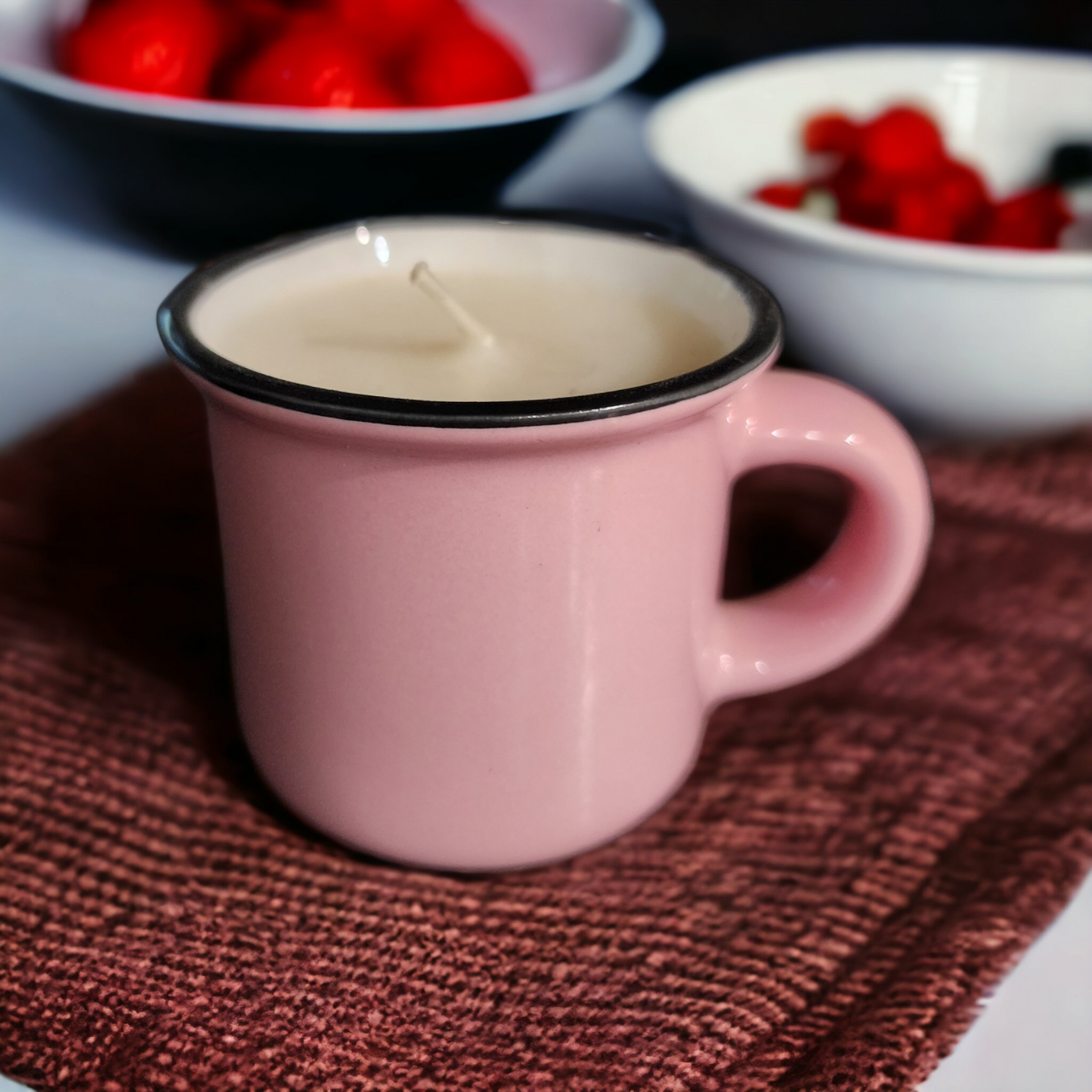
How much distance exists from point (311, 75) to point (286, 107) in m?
0.02

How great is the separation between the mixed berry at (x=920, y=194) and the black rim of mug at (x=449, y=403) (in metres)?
0.22

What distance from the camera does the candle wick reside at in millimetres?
276

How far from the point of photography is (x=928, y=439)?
456 mm

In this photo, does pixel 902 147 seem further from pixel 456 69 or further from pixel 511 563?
pixel 511 563

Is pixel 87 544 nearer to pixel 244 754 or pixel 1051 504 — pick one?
pixel 244 754

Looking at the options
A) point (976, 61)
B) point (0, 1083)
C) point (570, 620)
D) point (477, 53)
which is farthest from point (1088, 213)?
point (0, 1083)

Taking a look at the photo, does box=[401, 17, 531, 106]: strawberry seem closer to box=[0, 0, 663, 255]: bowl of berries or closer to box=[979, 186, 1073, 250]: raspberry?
box=[0, 0, 663, 255]: bowl of berries

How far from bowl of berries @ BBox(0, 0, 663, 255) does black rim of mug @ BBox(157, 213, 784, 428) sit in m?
0.22

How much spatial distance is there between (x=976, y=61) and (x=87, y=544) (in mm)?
420

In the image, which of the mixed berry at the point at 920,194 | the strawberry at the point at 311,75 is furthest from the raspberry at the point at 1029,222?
the strawberry at the point at 311,75

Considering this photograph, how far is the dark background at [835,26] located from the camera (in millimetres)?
721

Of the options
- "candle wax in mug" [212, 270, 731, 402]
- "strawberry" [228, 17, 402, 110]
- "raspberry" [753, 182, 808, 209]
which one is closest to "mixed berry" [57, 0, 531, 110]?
"strawberry" [228, 17, 402, 110]

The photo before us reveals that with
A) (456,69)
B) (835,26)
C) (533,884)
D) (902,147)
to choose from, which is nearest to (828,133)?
(902,147)

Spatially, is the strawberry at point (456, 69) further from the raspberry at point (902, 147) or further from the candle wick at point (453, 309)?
the candle wick at point (453, 309)
